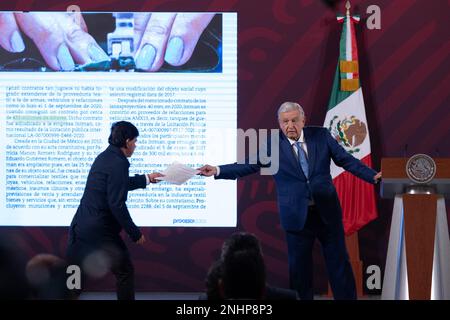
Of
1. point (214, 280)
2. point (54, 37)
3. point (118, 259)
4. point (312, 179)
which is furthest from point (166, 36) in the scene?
point (214, 280)

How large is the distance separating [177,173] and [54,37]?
5.12ft

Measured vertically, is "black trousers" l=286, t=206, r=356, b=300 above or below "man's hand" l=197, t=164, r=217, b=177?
below

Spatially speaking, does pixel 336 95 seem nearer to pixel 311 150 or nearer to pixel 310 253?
pixel 311 150

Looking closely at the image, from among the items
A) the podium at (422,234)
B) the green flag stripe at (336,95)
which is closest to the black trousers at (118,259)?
the podium at (422,234)

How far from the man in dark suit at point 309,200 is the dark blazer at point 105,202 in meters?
1.02

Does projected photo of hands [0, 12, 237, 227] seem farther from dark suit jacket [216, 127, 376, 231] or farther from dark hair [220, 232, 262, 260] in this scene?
dark hair [220, 232, 262, 260]

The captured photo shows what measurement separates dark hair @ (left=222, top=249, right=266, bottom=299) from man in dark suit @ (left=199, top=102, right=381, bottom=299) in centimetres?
237

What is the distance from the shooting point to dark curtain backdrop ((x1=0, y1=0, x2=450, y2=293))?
6.32m

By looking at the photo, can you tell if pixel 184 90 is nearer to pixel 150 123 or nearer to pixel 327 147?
pixel 150 123

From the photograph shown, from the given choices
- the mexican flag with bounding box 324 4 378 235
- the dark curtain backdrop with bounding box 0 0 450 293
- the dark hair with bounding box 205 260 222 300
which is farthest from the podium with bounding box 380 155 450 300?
the dark hair with bounding box 205 260 222 300

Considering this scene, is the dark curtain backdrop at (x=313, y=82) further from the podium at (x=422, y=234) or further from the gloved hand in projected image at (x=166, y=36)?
the podium at (x=422, y=234)

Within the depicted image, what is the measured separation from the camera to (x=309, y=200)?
4941mm

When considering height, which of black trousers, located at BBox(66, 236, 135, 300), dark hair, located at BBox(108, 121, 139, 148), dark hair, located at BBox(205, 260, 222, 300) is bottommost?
black trousers, located at BBox(66, 236, 135, 300)

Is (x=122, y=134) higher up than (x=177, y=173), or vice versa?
(x=122, y=134)
